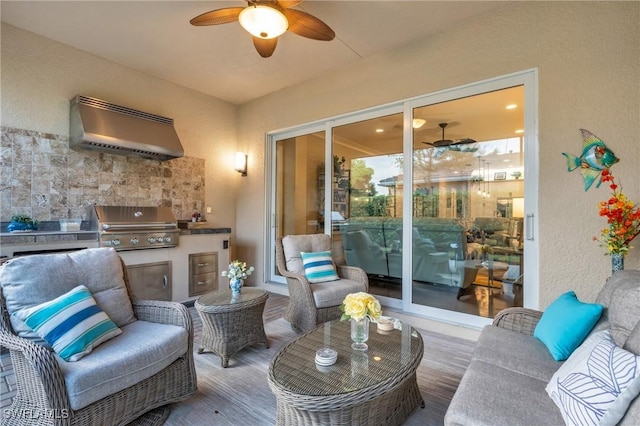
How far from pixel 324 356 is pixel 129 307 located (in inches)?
53.5

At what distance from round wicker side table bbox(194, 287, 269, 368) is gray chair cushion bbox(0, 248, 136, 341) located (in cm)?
53

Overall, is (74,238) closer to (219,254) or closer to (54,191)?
(54,191)

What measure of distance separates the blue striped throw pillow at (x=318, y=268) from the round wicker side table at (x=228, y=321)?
0.75 meters

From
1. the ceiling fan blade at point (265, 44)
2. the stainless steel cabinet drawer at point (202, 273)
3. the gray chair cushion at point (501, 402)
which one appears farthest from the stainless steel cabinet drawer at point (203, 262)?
the gray chair cushion at point (501, 402)

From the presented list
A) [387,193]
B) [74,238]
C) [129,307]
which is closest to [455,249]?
[387,193]

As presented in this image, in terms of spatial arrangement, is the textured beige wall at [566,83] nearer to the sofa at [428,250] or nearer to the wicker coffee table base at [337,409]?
the sofa at [428,250]

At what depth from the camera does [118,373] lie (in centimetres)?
148

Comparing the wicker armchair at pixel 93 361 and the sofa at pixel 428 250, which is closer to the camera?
the wicker armchair at pixel 93 361

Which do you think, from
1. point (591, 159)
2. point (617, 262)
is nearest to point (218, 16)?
point (591, 159)

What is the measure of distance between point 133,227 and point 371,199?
9.24 feet

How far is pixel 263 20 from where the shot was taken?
228 cm

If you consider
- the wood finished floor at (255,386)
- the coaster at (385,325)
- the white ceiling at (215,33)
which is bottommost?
the wood finished floor at (255,386)

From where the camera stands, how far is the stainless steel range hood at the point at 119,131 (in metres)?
3.31

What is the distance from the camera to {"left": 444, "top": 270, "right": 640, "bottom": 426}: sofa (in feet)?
3.56
